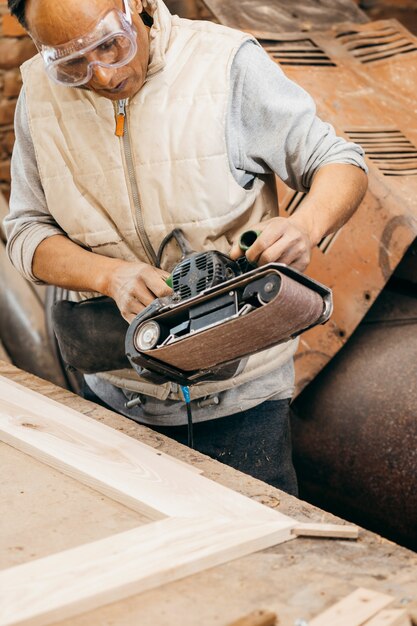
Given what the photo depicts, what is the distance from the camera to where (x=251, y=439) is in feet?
7.26

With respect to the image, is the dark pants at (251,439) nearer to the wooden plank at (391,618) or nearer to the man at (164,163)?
the man at (164,163)

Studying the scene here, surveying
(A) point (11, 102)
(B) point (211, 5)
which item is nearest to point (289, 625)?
(B) point (211, 5)

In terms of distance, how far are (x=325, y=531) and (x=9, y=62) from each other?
367cm

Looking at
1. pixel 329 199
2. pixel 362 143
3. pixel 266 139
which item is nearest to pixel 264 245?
pixel 329 199

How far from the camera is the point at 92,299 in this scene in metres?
2.22

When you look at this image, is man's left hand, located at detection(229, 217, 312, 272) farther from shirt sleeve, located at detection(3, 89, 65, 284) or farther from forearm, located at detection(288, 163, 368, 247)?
shirt sleeve, located at detection(3, 89, 65, 284)

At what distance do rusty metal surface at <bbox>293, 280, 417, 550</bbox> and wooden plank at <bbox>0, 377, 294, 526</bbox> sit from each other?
Answer: 107 centimetres

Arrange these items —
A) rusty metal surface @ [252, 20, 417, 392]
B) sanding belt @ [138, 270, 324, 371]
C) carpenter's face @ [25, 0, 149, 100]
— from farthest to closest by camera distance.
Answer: rusty metal surface @ [252, 20, 417, 392] → carpenter's face @ [25, 0, 149, 100] → sanding belt @ [138, 270, 324, 371]

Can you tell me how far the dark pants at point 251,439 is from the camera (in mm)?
2207

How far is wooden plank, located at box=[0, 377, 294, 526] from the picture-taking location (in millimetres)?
1663

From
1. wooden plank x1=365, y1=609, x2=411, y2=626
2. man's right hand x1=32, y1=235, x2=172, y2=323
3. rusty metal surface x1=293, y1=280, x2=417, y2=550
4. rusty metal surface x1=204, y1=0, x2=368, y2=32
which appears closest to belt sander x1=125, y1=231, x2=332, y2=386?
man's right hand x1=32, y1=235, x2=172, y2=323

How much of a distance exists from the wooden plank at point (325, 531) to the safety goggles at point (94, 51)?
1.08m

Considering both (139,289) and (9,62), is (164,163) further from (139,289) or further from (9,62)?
(9,62)

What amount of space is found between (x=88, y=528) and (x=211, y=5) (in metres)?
2.55
